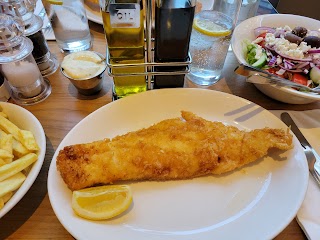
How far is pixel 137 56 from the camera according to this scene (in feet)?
3.68

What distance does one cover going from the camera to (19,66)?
1.12 metres

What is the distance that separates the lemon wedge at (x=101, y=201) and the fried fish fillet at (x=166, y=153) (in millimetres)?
43

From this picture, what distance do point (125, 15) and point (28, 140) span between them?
1.83 ft

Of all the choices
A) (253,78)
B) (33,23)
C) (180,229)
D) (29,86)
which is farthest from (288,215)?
(33,23)

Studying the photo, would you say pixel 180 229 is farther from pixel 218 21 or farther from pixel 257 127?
pixel 218 21

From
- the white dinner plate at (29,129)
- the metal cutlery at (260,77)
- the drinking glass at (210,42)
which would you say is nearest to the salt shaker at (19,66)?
the white dinner plate at (29,129)

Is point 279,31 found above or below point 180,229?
above

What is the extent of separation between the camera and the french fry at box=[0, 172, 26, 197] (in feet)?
2.55

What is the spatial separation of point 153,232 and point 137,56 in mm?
691

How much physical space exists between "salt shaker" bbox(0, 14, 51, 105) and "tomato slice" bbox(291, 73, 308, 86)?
1153mm

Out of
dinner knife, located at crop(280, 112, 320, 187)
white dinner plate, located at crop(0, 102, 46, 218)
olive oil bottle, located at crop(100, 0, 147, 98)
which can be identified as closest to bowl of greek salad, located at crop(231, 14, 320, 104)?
dinner knife, located at crop(280, 112, 320, 187)

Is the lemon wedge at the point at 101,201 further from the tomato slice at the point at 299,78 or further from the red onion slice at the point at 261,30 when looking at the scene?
the red onion slice at the point at 261,30

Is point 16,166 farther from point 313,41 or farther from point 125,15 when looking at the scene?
point 313,41

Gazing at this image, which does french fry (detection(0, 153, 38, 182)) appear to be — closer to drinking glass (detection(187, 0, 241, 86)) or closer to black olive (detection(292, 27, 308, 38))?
drinking glass (detection(187, 0, 241, 86))
